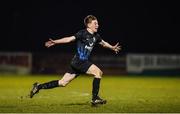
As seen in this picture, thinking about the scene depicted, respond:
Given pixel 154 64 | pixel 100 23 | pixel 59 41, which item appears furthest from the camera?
pixel 100 23

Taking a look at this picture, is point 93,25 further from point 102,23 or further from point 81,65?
point 102,23

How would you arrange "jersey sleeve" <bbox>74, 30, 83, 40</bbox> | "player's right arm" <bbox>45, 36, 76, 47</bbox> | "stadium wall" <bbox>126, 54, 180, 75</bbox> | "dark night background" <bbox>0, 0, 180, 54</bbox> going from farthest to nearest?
"dark night background" <bbox>0, 0, 180, 54</bbox> → "stadium wall" <bbox>126, 54, 180, 75</bbox> → "jersey sleeve" <bbox>74, 30, 83, 40</bbox> → "player's right arm" <bbox>45, 36, 76, 47</bbox>

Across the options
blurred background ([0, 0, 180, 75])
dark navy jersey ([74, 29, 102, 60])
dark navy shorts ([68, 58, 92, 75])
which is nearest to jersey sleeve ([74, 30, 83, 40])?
dark navy jersey ([74, 29, 102, 60])

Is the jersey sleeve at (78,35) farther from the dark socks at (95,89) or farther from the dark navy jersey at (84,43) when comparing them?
the dark socks at (95,89)

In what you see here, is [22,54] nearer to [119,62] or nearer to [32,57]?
[32,57]

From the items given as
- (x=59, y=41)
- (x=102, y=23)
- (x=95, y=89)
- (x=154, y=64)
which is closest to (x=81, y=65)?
(x=95, y=89)

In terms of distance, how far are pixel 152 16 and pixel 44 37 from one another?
11.3 m

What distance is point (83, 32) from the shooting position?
12.3m

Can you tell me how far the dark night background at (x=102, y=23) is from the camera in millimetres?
49844

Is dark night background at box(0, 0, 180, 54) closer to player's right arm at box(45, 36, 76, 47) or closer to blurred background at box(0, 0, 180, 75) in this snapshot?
blurred background at box(0, 0, 180, 75)

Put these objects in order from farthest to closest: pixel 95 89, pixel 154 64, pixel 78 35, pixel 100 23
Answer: pixel 100 23
pixel 154 64
pixel 95 89
pixel 78 35

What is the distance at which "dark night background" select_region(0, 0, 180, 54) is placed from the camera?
49844 mm

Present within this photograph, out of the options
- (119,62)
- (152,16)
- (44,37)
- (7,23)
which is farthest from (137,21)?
(119,62)

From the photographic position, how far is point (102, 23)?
53344 millimetres
